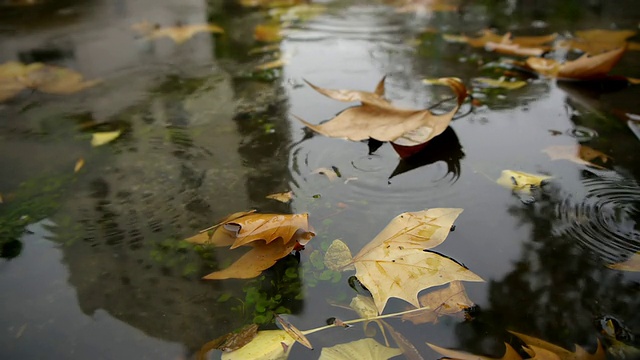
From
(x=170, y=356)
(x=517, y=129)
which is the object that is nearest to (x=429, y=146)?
(x=517, y=129)

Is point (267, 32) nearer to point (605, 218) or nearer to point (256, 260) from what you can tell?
point (256, 260)

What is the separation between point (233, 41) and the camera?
2.11m

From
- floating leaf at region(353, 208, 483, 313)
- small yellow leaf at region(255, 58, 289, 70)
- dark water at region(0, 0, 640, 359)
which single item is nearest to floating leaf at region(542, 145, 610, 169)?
dark water at region(0, 0, 640, 359)

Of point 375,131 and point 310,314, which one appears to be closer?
point 310,314

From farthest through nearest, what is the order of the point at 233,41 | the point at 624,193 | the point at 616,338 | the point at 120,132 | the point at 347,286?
the point at 233,41 → the point at 120,132 → the point at 624,193 → the point at 347,286 → the point at 616,338

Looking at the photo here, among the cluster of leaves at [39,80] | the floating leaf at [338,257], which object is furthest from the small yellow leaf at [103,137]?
the floating leaf at [338,257]

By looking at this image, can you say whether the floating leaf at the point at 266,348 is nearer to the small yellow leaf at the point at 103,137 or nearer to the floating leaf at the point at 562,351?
the floating leaf at the point at 562,351

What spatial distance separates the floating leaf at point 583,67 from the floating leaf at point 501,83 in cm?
13

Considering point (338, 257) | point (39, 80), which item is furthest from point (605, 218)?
point (39, 80)

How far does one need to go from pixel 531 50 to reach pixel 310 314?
1525 millimetres

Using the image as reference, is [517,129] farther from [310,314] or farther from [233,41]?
[233,41]

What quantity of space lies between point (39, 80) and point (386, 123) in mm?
1312

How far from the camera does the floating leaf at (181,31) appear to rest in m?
2.16

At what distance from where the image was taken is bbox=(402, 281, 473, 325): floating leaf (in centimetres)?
76
